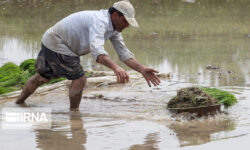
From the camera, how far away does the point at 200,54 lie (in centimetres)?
1014

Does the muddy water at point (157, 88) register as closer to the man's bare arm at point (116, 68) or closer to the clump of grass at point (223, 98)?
the clump of grass at point (223, 98)

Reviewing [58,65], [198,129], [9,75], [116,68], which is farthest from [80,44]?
[9,75]

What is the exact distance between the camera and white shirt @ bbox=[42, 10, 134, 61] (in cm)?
531

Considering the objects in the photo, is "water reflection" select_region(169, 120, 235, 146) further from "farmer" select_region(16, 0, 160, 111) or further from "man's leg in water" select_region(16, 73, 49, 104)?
"man's leg in water" select_region(16, 73, 49, 104)

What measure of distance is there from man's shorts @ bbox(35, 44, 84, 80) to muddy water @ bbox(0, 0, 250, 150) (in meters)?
0.45

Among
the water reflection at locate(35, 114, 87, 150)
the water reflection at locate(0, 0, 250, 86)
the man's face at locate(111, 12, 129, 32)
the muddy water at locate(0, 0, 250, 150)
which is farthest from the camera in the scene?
the water reflection at locate(0, 0, 250, 86)

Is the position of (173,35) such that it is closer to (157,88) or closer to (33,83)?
(157,88)

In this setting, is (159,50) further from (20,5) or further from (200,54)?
(20,5)

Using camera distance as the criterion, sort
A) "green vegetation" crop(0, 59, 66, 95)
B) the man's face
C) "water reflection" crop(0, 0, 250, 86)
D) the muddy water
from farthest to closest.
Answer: "water reflection" crop(0, 0, 250, 86) → "green vegetation" crop(0, 59, 66, 95) → the man's face → the muddy water

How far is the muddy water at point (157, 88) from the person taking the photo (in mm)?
4840

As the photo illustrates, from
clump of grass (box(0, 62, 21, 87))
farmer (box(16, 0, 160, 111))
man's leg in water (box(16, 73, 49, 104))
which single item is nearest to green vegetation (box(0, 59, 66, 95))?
clump of grass (box(0, 62, 21, 87))

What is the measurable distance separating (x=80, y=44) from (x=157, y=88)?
1864 millimetres

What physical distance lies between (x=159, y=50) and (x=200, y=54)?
0.94 meters

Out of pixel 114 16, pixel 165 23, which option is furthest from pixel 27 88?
pixel 165 23
